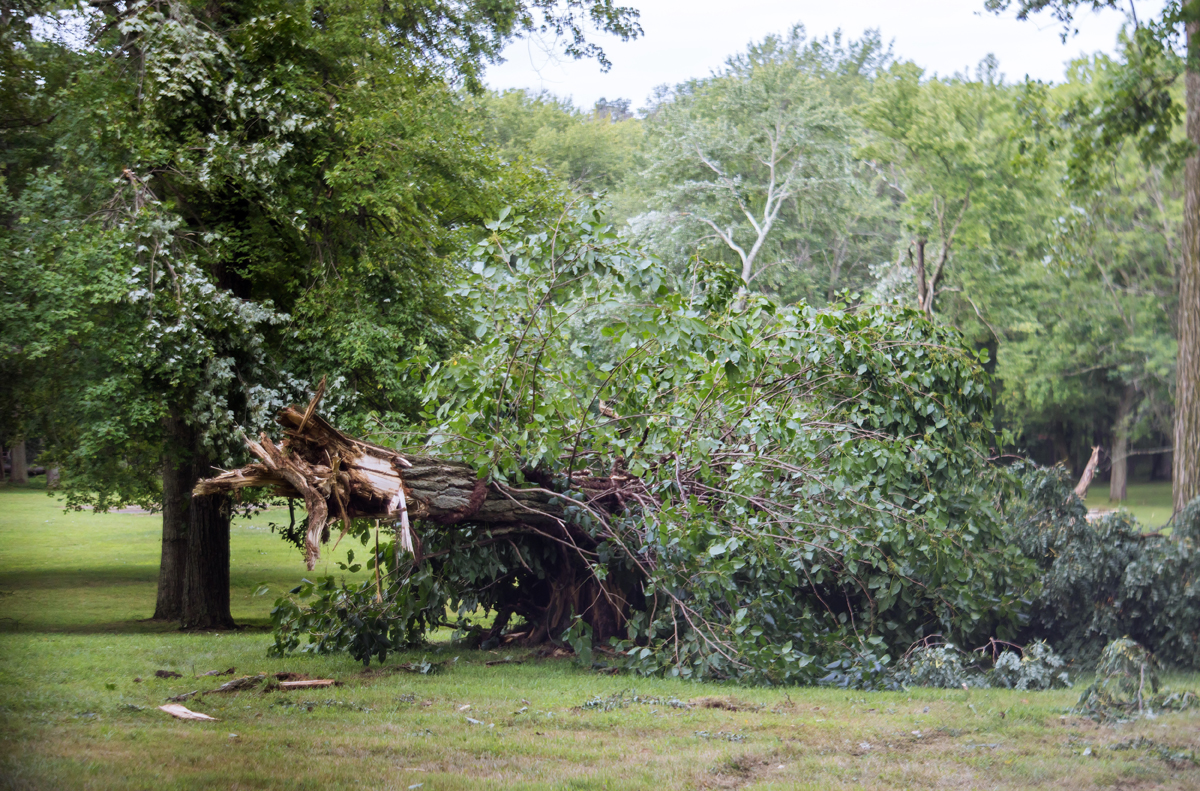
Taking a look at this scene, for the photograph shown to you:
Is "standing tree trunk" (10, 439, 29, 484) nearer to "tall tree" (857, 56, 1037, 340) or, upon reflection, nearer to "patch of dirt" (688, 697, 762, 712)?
"patch of dirt" (688, 697, 762, 712)

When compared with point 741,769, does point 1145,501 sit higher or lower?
higher

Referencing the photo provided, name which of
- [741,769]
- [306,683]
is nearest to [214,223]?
[306,683]

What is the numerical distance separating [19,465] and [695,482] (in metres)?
5.17

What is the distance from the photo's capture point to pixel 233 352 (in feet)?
27.7

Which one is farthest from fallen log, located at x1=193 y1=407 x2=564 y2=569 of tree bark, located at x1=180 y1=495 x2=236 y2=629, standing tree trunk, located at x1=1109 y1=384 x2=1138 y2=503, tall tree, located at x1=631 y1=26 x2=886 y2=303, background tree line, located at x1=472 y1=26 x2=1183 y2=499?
tall tree, located at x1=631 y1=26 x2=886 y2=303

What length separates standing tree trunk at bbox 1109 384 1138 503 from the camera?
30.8 feet

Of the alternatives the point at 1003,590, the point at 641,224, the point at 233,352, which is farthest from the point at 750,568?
the point at 641,224

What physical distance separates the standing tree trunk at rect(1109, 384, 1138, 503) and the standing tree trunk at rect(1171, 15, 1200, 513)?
213cm

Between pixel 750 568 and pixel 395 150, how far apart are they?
5.50 metres

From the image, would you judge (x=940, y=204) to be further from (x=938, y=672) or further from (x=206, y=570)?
(x=206, y=570)

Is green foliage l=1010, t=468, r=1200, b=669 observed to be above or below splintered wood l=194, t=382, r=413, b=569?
below

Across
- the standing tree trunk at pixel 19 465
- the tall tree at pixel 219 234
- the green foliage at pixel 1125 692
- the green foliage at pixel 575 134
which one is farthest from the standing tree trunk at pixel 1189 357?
the green foliage at pixel 575 134

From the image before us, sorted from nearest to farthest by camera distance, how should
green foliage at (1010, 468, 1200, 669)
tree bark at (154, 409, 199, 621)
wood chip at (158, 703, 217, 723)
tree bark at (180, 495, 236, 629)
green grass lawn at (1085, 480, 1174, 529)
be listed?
wood chip at (158, 703, 217, 723) → green foliage at (1010, 468, 1200, 669) → green grass lawn at (1085, 480, 1174, 529) → tree bark at (180, 495, 236, 629) → tree bark at (154, 409, 199, 621)

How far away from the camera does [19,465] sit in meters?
6.86
